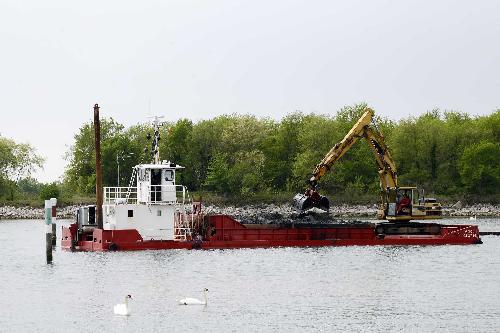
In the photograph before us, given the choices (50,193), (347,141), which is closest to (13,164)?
(50,193)

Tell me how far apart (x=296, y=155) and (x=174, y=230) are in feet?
255

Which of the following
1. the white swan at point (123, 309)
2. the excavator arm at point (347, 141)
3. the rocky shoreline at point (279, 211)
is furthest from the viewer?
the rocky shoreline at point (279, 211)

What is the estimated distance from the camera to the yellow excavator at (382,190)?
71.5 metres

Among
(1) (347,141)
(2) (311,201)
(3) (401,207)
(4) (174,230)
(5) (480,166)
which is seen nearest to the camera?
(4) (174,230)

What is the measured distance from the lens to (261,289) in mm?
50344

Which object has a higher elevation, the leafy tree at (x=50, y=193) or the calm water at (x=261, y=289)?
the leafy tree at (x=50, y=193)

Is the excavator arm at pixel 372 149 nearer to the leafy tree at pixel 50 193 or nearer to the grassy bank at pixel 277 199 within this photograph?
the grassy bank at pixel 277 199

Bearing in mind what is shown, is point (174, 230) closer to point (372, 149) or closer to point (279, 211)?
point (372, 149)

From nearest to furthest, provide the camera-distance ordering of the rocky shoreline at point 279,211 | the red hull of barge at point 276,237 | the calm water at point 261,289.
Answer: the calm water at point 261,289
the red hull of barge at point 276,237
the rocky shoreline at point 279,211

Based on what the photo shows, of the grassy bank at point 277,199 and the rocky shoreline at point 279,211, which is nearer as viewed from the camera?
the rocky shoreline at point 279,211

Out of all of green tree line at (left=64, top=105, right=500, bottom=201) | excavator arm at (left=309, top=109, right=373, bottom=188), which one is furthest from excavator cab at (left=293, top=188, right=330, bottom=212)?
green tree line at (left=64, top=105, right=500, bottom=201)

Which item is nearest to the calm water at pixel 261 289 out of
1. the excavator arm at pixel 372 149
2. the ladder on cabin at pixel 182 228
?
the ladder on cabin at pixel 182 228

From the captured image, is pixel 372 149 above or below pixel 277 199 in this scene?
above

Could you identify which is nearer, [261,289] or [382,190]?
[261,289]
